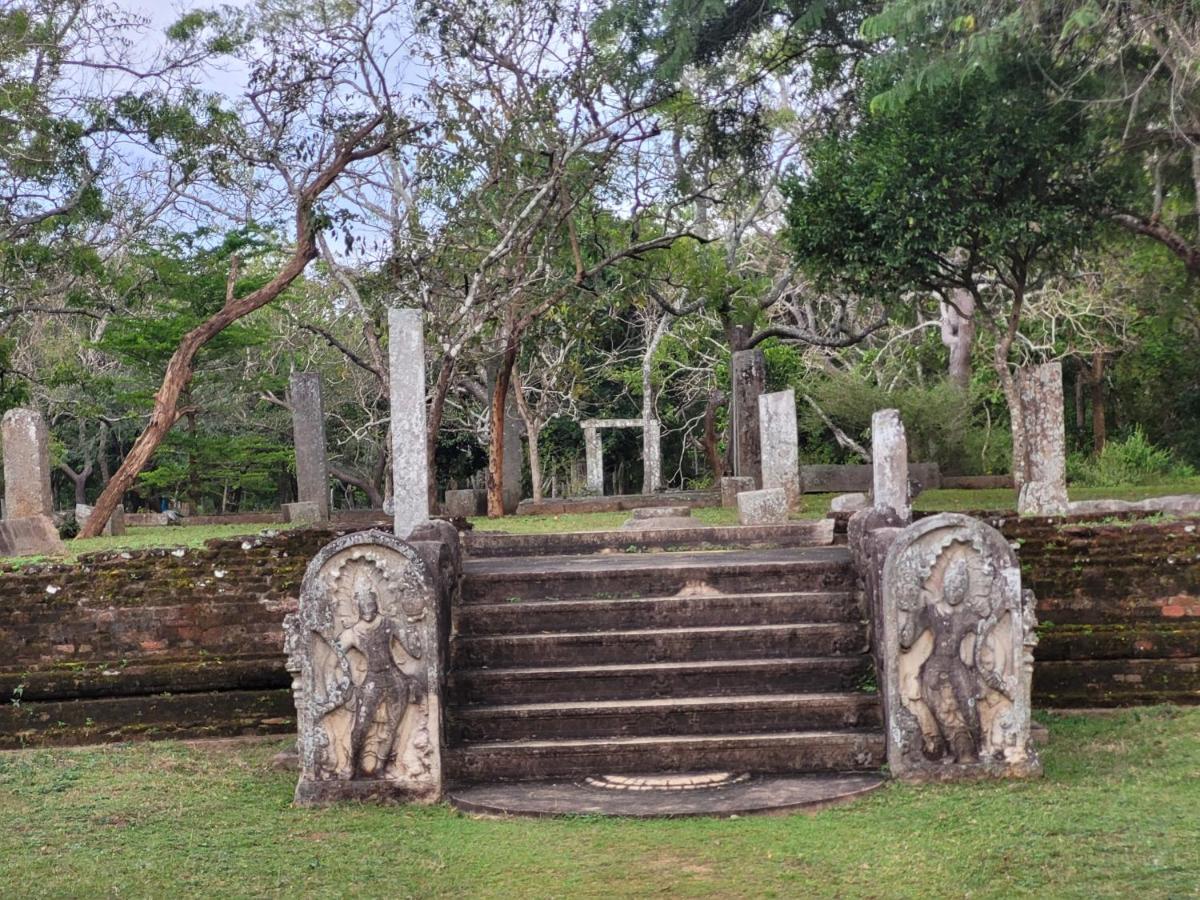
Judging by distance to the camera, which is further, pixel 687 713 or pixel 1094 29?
pixel 1094 29

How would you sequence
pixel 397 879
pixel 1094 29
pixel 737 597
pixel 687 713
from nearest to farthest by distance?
1. pixel 397 879
2. pixel 687 713
3. pixel 737 597
4. pixel 1094 29

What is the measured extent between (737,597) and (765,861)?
242cm

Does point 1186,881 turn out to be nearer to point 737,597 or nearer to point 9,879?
point 737,597

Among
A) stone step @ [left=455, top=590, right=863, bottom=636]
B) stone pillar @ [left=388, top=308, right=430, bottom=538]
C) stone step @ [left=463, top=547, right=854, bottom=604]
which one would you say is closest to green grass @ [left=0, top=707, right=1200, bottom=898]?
stone step @ [left=455, top=590, right=863, bottom=636]

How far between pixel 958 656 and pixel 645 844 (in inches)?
70.4

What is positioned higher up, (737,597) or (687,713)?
(737,597)

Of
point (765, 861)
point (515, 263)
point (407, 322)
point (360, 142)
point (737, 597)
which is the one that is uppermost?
point (360, 142)

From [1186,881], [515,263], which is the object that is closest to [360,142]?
[515,263]

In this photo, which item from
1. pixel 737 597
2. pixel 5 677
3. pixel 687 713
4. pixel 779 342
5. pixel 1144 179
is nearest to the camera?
pixel 687 713

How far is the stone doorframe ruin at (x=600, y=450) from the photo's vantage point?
24.5 m

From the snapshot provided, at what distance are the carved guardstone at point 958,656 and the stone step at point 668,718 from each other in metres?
0.41

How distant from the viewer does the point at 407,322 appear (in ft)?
32.4

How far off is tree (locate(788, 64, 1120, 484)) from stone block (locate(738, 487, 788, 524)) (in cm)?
305

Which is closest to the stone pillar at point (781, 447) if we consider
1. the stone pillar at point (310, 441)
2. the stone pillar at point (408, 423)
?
the stone pillar at point (408, 423)
